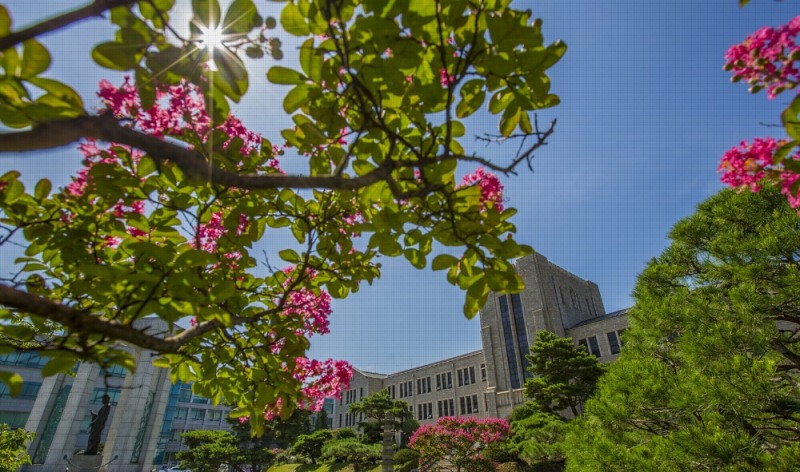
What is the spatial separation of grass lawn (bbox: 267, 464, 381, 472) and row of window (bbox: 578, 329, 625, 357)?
577 inches

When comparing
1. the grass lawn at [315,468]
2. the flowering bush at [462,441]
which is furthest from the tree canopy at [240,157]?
the grass lawn at [315,468]

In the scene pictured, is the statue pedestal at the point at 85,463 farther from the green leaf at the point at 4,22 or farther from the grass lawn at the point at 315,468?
the green leaf at the point at 4,22

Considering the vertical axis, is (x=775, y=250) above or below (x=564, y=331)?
below

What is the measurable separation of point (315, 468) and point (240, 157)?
82.0 feet

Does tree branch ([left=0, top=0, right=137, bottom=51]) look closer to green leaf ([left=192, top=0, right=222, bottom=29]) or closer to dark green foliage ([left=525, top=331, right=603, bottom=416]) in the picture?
green leaf ([left=192, top=0, right=222, bottom=29])

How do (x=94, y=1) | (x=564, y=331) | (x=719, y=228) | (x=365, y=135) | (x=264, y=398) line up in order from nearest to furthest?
(x=94, y=1)
(x=365, y=135)
(x=264, y=398)
(x=719, y=228)
(x=564, y=331)

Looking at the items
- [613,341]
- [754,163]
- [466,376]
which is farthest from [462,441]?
[754,163]

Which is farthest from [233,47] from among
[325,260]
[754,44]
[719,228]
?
[719,228]

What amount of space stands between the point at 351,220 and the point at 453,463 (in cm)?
1574

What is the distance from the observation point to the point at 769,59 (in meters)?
1.58

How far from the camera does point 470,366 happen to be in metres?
28.5

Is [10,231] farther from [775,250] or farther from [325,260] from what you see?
[775,250]

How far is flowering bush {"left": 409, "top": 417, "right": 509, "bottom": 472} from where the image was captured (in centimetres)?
1432

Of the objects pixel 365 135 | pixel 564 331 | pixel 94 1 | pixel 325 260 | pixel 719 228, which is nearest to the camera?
pixel 94 1
